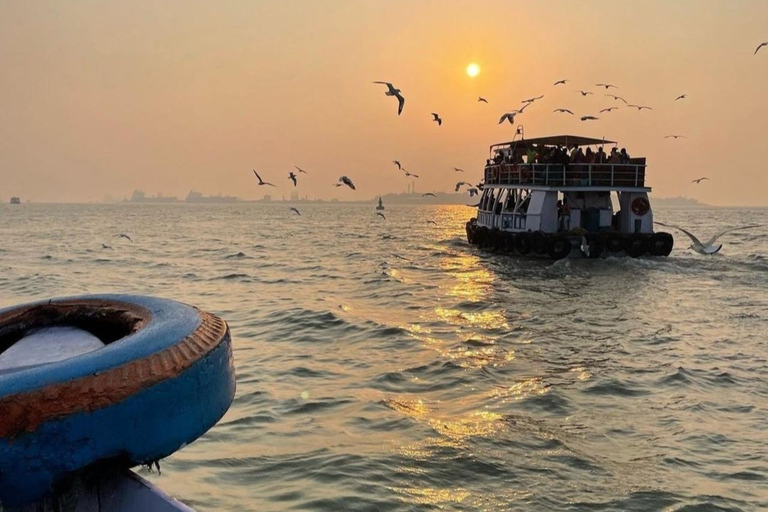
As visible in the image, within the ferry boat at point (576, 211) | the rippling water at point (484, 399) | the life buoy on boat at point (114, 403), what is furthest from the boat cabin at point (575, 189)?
the life buoy on boat at point (114, 403)

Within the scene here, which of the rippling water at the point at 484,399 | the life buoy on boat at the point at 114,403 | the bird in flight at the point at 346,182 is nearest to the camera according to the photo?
the life buoy on boat at the point at 114,403

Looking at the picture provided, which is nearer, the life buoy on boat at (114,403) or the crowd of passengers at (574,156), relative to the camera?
the life buoy on boat at (114,403)

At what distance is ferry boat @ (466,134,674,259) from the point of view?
2452cm

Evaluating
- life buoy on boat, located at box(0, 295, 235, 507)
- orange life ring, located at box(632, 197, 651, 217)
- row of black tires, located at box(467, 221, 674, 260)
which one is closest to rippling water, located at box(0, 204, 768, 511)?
life buoy on boat, located at box(0, 295, 235, 507)

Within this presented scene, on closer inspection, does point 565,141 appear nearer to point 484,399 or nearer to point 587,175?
point 587,175

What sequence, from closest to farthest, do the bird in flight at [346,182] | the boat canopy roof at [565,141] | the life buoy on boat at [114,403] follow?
the life buoy on boat at [114,403], the bird in flight at [346,182], the boat canopy roof at [565,141]

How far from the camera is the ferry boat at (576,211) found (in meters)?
24.5

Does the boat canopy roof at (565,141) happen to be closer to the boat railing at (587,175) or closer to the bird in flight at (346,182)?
the boat railing at (587,175)

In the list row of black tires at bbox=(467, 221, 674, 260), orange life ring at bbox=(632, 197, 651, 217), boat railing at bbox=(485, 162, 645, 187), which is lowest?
row of black tires at bbox=(467, 221, 674, 260)

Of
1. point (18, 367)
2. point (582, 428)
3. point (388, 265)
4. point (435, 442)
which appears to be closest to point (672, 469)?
point (582, 428)

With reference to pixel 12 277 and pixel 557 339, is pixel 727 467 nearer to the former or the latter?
pixel 557 339

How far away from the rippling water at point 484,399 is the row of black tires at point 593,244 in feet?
16.1

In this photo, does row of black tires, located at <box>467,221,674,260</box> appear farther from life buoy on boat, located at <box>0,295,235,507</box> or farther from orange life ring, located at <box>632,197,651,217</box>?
life buoy on boat, located at <box>0,295,235,507</box>

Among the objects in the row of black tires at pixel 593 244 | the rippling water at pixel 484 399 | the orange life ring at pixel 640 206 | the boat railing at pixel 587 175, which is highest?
the boat railing at pixel 587 175
